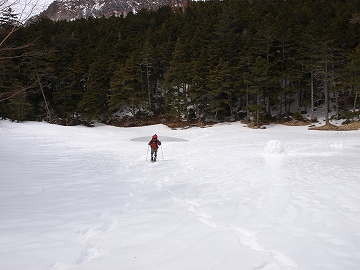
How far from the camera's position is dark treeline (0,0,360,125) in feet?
86.0

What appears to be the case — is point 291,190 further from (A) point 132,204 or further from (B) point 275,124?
(B) point 275,124

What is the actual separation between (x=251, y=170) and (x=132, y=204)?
5043 millimetres

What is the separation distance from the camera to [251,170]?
8.21 m

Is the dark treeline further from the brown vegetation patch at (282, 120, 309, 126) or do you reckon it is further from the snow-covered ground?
the snow-covered ground

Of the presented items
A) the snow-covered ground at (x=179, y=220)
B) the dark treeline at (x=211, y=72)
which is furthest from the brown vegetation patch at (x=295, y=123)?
the snow-covered ground at (x=179, y=220)

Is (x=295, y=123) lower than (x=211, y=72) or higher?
lower

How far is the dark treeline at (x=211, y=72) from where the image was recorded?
86.0ft

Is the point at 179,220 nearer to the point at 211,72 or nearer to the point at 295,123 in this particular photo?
the point at 295,123

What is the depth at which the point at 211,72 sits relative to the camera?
2892cm

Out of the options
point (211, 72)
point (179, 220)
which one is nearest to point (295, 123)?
point (211, 72)

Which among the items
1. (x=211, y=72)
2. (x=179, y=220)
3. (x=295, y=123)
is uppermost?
(x=211, y=72)

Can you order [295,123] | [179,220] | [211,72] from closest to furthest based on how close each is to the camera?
[179,220] < [295,123] < [211,72]

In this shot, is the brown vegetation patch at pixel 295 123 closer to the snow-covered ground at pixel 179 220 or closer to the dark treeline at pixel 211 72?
the dark treeline at pixel 211 72

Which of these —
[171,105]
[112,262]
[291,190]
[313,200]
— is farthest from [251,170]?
[171,105]
